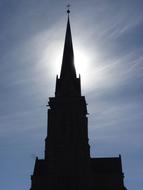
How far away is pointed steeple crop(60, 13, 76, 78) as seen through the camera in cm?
6381

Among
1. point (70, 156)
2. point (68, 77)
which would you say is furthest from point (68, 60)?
point (70, 156)

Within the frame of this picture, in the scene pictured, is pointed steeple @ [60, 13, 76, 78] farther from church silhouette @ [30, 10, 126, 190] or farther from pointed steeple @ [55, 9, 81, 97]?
church silhouette @ [30, 10, 126, 190]

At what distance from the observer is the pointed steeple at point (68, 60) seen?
209 ft

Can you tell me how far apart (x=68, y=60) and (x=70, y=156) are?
16544 millimetres

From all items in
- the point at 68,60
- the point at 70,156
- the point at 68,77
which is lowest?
the point at 70,156

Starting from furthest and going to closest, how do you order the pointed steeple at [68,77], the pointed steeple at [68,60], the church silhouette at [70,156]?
the pointed steeple at [68,60] < the pointed steeple at [68,77] < the church silhouette at [70,156]

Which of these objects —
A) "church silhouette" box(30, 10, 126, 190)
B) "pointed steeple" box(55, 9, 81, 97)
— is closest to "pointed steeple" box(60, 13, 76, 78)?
"pointed steeple" box(55, 9, 81, 97)

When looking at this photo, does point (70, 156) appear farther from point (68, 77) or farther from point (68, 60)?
point (68, 60)

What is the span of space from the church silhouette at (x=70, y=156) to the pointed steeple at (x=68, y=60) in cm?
45

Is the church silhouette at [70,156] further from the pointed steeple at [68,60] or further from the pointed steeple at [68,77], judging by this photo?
the pointed steeple at [68,60]

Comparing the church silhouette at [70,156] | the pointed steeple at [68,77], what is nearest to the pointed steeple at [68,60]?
the pointed steeple at [68,77]

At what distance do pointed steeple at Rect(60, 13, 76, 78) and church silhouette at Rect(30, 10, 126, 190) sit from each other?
0.45m

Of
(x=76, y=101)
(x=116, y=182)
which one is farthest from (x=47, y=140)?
(x=116, y=182)

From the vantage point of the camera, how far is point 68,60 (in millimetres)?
65250
